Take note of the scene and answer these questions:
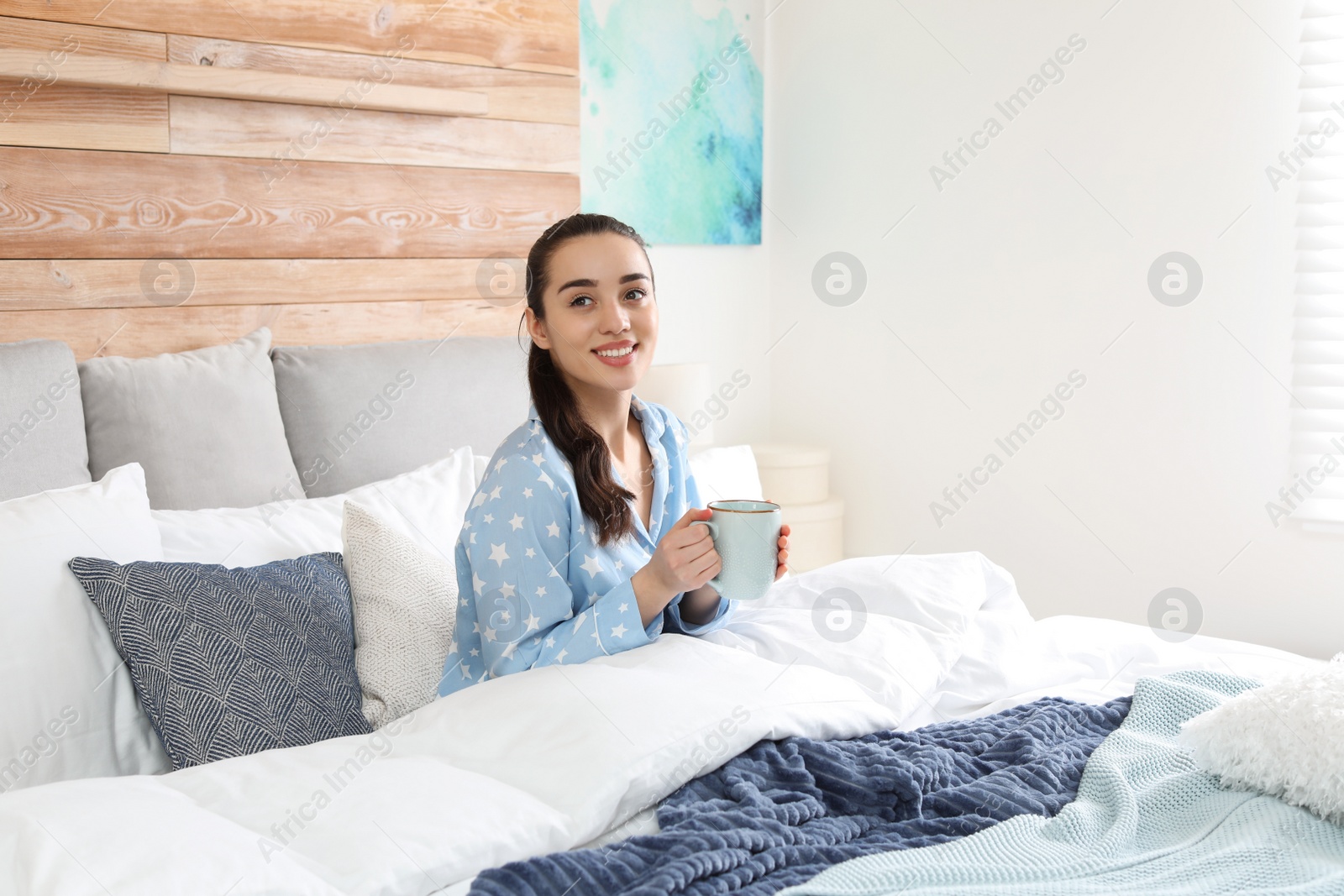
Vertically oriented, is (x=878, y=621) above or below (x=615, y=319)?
below

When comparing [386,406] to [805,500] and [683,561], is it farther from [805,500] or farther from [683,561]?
[805,500]

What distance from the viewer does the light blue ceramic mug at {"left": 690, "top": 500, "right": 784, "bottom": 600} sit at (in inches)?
51.8

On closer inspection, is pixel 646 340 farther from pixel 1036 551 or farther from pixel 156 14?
pixel 1036 551

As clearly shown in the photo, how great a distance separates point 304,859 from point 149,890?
0.46 feet

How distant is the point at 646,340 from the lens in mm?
1619

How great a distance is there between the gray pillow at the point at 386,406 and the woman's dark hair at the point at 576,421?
588 mm

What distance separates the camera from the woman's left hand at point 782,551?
4.45 ft

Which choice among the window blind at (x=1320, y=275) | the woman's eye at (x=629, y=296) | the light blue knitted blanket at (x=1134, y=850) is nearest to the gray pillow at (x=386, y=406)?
the woman's eye at (x=629, y=296)

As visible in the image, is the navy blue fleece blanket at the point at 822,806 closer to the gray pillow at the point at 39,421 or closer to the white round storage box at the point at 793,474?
the gray pillow at the point at 39,421

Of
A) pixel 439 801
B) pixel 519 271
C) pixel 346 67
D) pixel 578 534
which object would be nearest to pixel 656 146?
pixel 519 271

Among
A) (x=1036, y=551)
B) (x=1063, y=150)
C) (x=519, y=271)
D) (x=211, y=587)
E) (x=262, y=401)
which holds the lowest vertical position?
(x=1036, y=551)

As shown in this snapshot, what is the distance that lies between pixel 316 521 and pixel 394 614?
12.8 inches

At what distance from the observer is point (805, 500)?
3.29 meters

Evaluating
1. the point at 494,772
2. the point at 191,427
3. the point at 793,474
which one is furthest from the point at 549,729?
the point at 793,474
